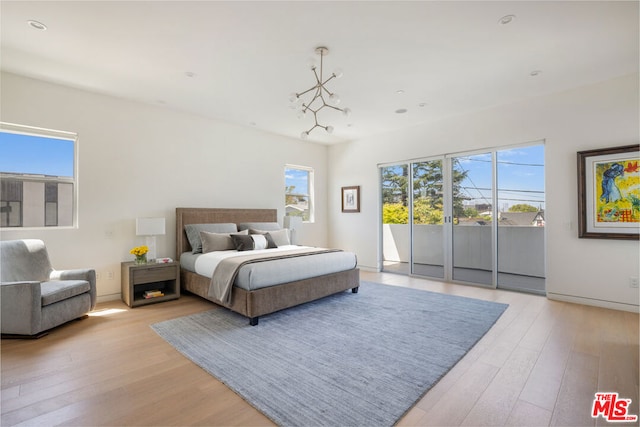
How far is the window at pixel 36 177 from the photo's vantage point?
3.51 m

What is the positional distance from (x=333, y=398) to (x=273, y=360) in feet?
2.21

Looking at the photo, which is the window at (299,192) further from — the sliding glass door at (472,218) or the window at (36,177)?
the window at (36,177)

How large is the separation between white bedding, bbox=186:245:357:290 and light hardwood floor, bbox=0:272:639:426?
2.96ft

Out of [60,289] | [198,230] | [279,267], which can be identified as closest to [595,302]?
[279,267]

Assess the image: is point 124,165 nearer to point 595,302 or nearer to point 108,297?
point 108,297

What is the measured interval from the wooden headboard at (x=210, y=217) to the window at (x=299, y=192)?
Answer: 65 centimetres

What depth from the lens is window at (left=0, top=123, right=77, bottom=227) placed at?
3.51 m

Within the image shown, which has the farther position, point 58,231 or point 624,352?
point 58,231

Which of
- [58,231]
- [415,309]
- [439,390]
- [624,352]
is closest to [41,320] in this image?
[58,231]

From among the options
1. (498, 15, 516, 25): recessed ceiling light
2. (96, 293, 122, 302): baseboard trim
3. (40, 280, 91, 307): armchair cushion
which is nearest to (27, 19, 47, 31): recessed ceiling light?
(40, 280, 91, 307): armchair cushion

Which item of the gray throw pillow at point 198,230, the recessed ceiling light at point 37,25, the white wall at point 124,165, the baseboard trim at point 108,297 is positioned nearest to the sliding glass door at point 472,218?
the white wall at point 124,165

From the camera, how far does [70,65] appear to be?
10.6ft

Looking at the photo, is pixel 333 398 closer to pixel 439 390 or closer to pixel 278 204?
pixel 439 390

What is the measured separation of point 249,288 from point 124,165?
105 inches
